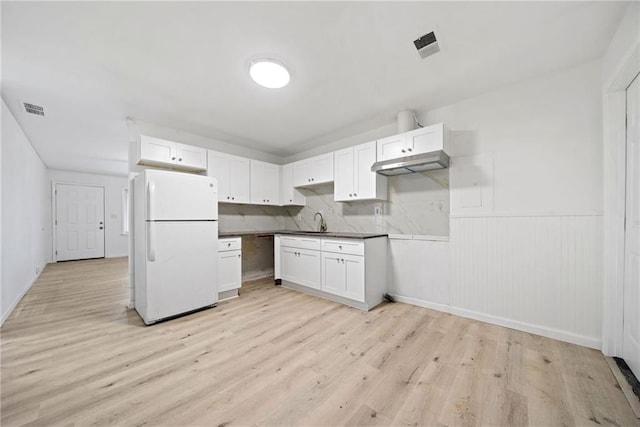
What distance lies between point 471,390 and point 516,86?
274cm

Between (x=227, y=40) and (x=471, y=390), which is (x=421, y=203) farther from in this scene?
(x=227, y=40)

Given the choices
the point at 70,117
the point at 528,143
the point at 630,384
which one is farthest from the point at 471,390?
the point at 70,117

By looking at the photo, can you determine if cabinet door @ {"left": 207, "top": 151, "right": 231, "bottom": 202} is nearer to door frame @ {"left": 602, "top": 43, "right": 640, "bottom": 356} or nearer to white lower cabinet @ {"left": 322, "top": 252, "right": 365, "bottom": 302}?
white lower cabinet @ {"left": 322, "top": 252, "right": 365, "bottom": 302}

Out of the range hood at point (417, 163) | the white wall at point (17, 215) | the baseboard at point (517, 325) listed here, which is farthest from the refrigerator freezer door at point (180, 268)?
the baseboard at point (517, 325)

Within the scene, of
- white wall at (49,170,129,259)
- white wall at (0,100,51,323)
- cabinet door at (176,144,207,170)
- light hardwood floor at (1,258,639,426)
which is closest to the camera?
light hardwood floor at (1,258,639,426)

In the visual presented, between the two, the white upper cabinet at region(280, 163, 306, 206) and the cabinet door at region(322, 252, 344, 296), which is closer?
the cabinet door at region(322, 252, 344, 296)

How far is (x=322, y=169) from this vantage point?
3.90m

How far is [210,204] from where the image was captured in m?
3.05

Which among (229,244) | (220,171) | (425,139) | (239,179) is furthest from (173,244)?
(425,139)

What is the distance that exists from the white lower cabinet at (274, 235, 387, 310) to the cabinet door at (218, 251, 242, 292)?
80 centimetres

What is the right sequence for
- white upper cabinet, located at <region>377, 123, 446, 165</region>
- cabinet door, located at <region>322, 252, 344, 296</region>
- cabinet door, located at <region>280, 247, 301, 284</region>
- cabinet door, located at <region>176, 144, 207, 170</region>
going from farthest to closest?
cabinet door, located at <region>280, 247, 301, 284</region> < cabinet door, located at <region>176, 144, 207, 170</region> < cabinet door, located at <region>322, 252, 344, 296</region> < white upper cabinet, located at <region>377, 123, 446, 165</region>

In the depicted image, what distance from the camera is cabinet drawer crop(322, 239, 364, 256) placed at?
9.85 feet

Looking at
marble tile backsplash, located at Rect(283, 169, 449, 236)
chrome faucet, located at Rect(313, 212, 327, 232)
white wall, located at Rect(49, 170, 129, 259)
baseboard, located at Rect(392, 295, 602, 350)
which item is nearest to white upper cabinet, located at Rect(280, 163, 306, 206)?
marble tile backsplash, located at Rect(283, 169, 449, 236)

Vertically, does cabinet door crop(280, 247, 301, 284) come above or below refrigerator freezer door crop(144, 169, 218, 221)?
below
